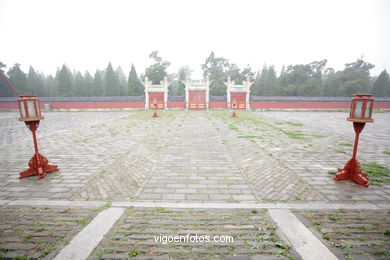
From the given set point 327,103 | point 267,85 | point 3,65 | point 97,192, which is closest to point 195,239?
point 97,192

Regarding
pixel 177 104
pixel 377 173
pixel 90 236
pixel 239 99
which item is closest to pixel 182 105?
pixel 177 104

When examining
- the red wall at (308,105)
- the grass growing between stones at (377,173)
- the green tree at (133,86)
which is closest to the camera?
the grass growing between stones at (377,173)

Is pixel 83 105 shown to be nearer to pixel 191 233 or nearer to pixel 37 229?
pixel 37 229

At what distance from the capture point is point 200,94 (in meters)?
31.6

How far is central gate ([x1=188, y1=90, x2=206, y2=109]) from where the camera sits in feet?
103

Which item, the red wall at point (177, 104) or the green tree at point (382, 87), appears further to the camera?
the green tree at point (382, 87)

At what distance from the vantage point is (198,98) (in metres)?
31.6

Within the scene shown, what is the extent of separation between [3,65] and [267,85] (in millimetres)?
68607

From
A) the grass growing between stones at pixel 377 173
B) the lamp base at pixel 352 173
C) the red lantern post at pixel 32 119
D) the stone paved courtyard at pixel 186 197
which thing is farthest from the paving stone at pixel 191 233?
the grass growing between stones at pixel 377 173

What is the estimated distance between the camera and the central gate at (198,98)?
31.5 metres

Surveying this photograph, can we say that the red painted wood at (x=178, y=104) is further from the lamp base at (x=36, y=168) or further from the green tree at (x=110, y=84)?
the lamp base at (x=36, y=168)

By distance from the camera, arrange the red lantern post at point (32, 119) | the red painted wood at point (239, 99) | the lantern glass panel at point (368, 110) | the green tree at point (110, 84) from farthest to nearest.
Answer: the green tree at point (110, 84), the red painted wood at point (239, 99), the red lantern post at point (32, 119), the lantern glass panel at point (368, 110)

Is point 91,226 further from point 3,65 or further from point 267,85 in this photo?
point 3,65

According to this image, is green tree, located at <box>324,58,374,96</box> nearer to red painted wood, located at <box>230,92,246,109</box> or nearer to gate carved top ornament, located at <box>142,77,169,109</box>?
red painted wood, located at <box>230,92,246,109</box>
